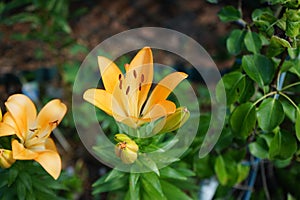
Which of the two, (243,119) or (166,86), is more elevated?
(166,86)

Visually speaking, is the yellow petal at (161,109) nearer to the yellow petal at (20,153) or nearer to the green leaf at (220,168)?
the yellow petal at (20,153)

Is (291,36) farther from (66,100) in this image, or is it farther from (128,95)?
(66,100)

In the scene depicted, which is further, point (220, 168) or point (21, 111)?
point (220, 168)

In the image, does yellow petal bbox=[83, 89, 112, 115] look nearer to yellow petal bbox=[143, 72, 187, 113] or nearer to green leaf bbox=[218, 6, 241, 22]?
yellow petal bbox=[143, 72, 187, 113]

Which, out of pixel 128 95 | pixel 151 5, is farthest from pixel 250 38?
pixel 151 5

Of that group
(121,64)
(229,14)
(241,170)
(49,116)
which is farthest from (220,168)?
(121,64)

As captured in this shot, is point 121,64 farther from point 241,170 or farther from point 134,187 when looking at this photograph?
point 134,187

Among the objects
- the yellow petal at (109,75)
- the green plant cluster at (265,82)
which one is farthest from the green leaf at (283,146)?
the yellow petal at (109,75)
